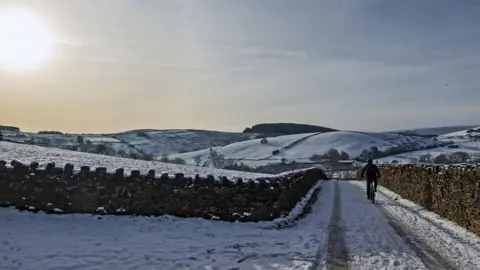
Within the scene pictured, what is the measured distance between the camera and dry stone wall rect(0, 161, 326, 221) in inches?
522

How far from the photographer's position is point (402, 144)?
13875 cm

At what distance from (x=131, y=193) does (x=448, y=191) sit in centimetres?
995

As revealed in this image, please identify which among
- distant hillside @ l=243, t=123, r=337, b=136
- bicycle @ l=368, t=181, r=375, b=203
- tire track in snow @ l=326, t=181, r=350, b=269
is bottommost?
tire track in snow @ l=326, t=181, r=350, b=269

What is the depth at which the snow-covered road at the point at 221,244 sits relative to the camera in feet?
31.6

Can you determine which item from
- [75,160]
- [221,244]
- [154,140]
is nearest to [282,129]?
[154,140]

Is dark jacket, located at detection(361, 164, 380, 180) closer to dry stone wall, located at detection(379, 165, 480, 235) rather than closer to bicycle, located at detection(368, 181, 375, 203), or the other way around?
bicycle, located at detection(368, 181, 375, 203)

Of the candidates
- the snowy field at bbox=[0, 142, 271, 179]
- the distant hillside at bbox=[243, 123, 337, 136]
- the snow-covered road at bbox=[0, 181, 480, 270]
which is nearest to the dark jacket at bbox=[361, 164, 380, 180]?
the snowy field at bbox=[0, 142, 271, 179]

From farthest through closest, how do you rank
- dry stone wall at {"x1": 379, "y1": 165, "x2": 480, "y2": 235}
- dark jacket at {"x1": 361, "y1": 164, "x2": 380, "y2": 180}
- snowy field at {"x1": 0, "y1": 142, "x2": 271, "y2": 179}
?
snowy field at {"x1": 0, "y1": 142, "x2": 271, "y2": 179} → dark jacket at {"x1": 361, "y1": 164, "x2": 380, "y2": 180} → dry stone wall at {"x1": 379, "y1": 165, "x2": 480, "y2": 235}

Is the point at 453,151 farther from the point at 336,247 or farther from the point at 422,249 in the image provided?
the point at 336,247

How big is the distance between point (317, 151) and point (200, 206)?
392 feet

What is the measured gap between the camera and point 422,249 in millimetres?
10938

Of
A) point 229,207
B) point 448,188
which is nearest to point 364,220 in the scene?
point 448,188

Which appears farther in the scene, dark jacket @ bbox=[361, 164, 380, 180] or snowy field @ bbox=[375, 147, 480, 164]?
snowy field @ bbox=[375, 147, 480, 164]

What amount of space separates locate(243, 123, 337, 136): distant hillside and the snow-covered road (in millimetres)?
161687
